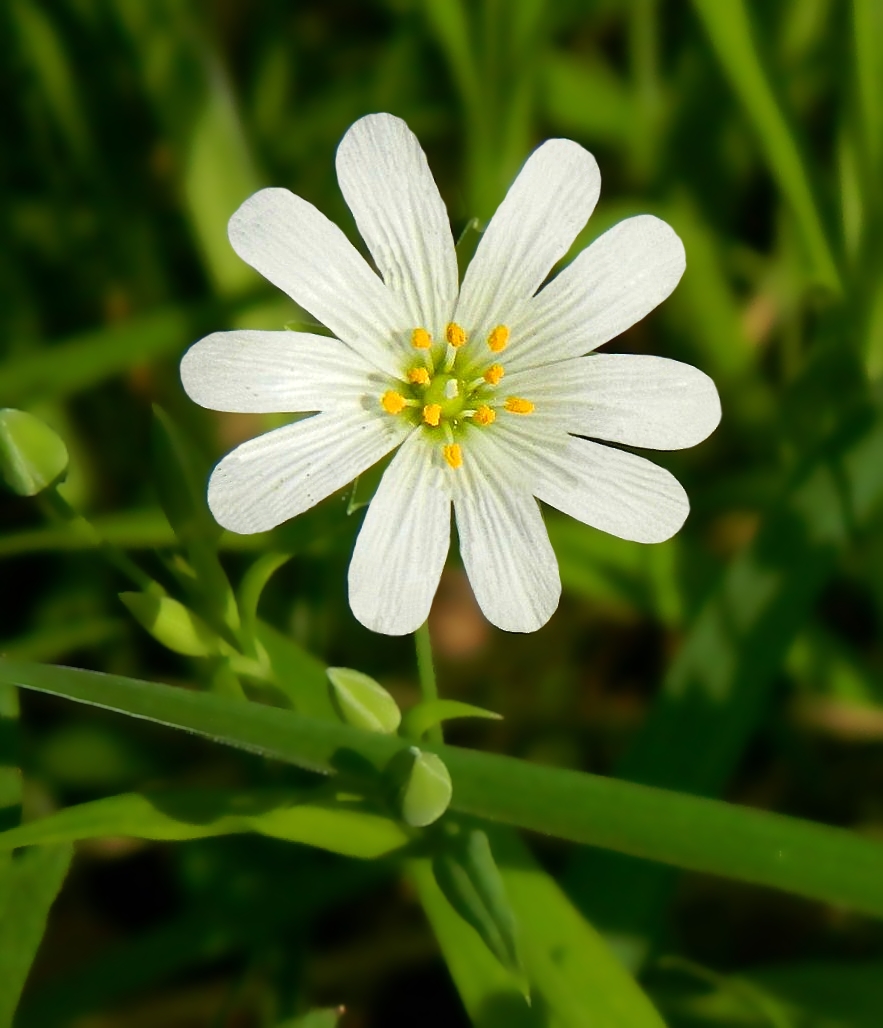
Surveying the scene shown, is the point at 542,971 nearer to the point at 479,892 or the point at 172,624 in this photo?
the point at 479,892

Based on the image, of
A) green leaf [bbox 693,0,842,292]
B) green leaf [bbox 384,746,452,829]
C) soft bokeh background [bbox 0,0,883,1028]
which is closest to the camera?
green leaf [bbox 384,746,452,829]

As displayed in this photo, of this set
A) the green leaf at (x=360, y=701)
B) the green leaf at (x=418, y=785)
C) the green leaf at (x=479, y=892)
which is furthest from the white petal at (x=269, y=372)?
the green leaf at (x=479, y=892)

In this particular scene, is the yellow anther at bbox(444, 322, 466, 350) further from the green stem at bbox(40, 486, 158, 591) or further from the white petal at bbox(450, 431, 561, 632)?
the green stem at bbox(40, 486, 158, 591)

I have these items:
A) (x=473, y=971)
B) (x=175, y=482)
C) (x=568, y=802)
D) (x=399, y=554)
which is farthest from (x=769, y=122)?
(x=473, y=971)

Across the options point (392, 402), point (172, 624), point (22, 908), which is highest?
point (392, 402)

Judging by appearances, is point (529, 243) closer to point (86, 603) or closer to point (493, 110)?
point (493, 110)

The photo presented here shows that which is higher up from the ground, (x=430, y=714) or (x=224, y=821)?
(x=430, y=714)

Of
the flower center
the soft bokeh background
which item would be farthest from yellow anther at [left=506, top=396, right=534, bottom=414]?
the soft bokeh background
